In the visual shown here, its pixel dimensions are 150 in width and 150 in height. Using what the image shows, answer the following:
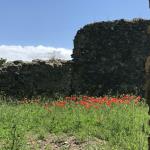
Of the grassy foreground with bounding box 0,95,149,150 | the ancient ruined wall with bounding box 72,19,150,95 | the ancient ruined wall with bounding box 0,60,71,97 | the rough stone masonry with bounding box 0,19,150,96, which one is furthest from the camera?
the ancient ruined wall with bounding box 72,19,150,95

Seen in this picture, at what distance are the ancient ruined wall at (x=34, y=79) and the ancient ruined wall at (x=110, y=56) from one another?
724mm

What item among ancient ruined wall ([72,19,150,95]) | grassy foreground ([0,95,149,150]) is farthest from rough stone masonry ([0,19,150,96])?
grassy foreground ([0,95,149,150])

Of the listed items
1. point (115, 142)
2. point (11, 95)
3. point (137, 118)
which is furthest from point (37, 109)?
point (11, 95)

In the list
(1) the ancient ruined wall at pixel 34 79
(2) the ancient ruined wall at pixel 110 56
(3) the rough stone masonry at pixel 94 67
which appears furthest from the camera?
(2) the ancient ruined wall at pixel 110 56

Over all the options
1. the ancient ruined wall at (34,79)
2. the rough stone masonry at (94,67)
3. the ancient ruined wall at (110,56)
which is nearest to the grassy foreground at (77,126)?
the ancient ruined wall at (34,79)

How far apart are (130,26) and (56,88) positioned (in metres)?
4.08

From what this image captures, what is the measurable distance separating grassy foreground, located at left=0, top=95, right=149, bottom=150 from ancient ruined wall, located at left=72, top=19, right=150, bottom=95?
612 centimetres

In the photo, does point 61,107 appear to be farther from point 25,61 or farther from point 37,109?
point 25,61

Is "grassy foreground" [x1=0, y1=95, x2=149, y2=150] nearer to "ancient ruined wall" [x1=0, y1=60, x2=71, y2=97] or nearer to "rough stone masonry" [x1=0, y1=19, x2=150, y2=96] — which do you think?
"ancient ruined wall" [x1=0, y1=60, x2=71, y2=97]

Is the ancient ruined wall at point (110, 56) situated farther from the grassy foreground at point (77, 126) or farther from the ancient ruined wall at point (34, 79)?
the grassy foreground at point (77, 126)

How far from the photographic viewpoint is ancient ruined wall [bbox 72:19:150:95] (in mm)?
20844

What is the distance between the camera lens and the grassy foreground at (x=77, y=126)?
32.1ft

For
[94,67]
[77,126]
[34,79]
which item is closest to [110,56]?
[94,67]

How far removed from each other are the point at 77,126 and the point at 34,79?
29.7ft
